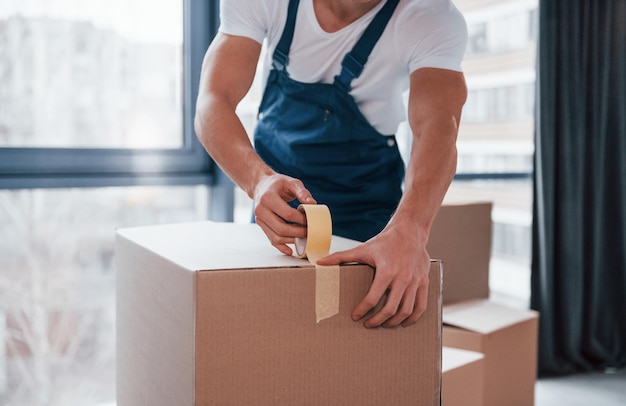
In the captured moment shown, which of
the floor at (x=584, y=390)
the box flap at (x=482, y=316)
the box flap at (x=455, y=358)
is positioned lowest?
the floor at (x=584, y=390)

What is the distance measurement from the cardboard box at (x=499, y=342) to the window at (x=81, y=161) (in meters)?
0.94

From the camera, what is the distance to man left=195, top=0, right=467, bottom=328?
1.13 meters

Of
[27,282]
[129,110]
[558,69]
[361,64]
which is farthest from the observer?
[558,69]

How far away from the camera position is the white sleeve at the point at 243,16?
129cm

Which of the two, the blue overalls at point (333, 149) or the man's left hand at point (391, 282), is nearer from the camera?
the man's left hand at point (391, 282)

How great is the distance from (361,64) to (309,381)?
0.72 metres

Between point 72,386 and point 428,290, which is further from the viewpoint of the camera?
point 72,386

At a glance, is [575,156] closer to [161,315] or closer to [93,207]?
[93,207]

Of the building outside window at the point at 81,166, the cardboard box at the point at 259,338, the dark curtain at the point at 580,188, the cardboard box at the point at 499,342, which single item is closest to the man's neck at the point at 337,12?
the cardboard box at the point at 259,338

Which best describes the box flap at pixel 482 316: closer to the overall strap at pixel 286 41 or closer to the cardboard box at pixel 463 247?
the cardboard box at pixel 463 247

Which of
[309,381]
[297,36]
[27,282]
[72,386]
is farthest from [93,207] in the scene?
[309,381]

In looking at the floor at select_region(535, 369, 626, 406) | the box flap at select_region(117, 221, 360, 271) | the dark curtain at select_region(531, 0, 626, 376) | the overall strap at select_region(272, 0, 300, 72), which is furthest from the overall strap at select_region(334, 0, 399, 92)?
the floor at select_region(535, 369, 626, 406)

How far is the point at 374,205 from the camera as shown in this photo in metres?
1.42

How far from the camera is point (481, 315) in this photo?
219 centimetres
